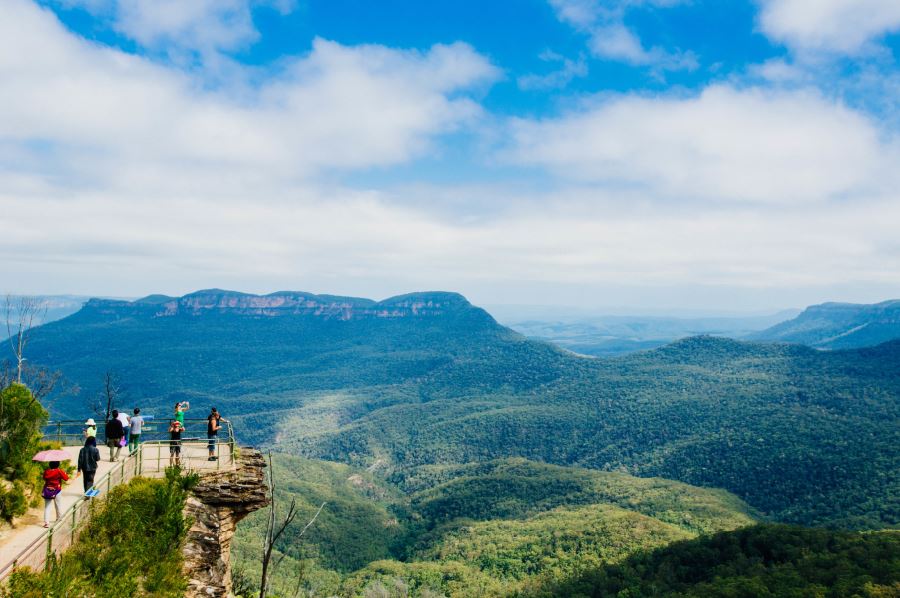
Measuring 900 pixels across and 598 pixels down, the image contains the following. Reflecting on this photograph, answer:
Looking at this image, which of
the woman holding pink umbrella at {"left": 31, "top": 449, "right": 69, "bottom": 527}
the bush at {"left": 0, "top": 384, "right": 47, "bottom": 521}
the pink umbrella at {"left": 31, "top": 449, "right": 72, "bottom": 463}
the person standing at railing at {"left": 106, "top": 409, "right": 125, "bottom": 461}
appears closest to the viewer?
the woman holding pink umbrella at {"left": 31, "top": 449, "right": 69, "bottom": 527}

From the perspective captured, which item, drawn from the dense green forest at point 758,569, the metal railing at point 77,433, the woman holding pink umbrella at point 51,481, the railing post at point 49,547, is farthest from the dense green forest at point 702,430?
the woman holding pink umbrella at point 51,481

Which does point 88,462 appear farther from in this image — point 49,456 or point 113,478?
point 113,478

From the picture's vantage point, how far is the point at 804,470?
103250mm

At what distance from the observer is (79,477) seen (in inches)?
758

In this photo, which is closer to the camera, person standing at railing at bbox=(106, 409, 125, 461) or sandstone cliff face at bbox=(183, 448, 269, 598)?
sandstone cliff face at bbox=(183, 448, 269, 598)

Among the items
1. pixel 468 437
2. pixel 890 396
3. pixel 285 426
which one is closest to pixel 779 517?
pixel 890 396

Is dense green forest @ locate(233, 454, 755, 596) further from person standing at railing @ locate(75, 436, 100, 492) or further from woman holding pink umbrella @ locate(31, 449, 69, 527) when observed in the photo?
woman holding pink umbrella @ locate(31, 449, 69, 527)

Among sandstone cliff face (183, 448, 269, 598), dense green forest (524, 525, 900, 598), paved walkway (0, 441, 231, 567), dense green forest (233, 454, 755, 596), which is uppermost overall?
paved walkway (0, 441, 231, 567)

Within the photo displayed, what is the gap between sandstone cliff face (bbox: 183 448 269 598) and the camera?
55.9 ft

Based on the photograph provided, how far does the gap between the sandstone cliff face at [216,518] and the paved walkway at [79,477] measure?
3.90 ft

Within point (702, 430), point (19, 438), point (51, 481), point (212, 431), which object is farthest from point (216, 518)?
point (702, 430)

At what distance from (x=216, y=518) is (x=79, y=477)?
5909 mm

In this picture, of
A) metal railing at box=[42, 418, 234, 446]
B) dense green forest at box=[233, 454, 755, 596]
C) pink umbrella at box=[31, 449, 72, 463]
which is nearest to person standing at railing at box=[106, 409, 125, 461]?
metal railing at box=[42, 418, 234, 446]

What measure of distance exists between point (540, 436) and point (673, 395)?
48448 mm
